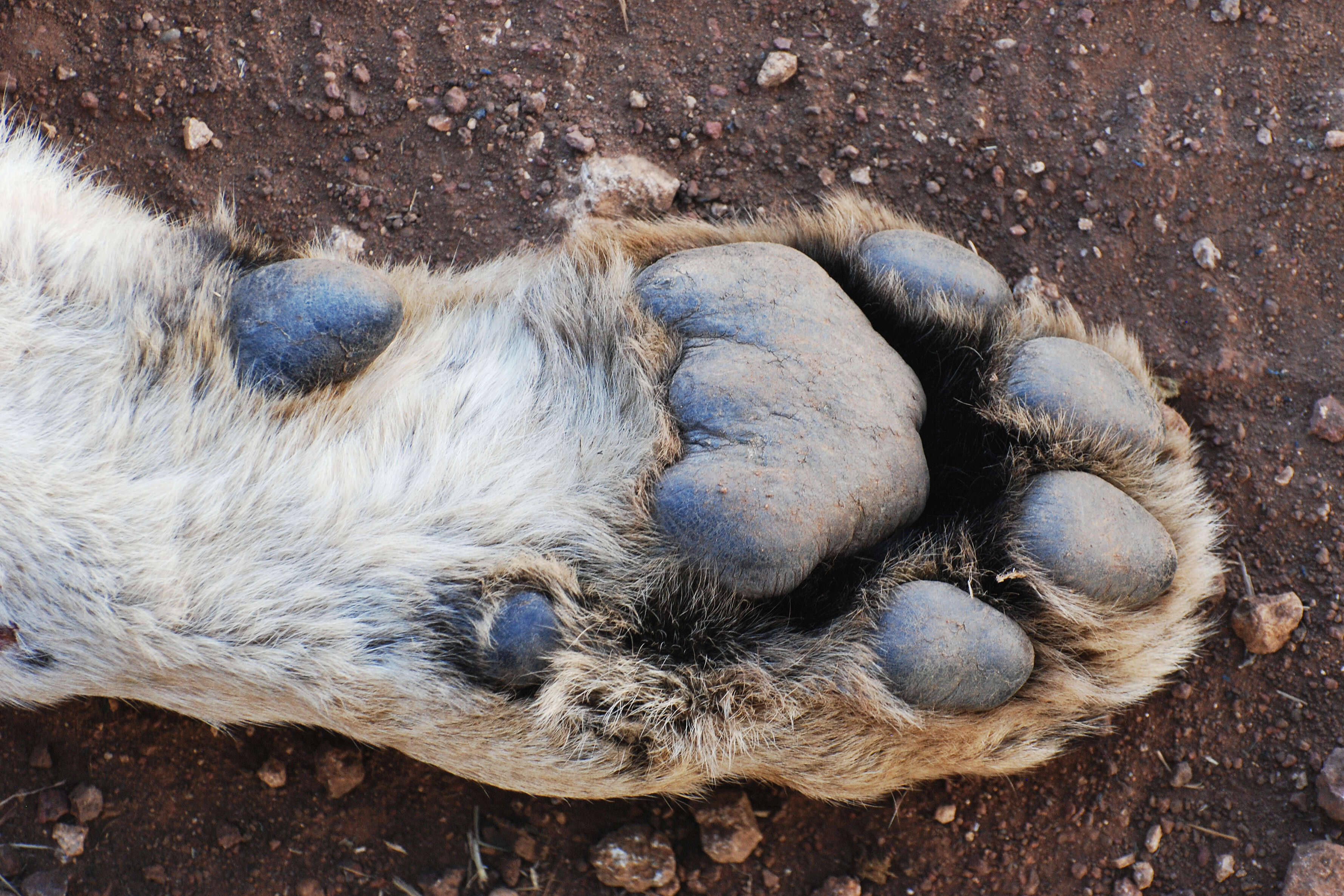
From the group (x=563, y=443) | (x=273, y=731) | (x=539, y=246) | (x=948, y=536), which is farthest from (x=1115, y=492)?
(x=273, y=731)

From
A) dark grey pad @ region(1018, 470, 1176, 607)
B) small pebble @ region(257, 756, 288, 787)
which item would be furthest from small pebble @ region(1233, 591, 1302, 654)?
small pebble @ region(257, 756, 288, 787)

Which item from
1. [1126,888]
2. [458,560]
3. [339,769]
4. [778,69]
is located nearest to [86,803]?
[339,769]

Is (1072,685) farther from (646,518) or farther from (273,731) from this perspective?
(273,731)

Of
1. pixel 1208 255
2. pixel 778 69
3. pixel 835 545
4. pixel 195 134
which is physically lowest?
pixel 835 545

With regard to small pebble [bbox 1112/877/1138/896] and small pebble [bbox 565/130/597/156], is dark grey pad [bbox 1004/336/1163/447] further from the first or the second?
small pebble [bbox 565/130/597/156]

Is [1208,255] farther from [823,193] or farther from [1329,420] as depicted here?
[823,193]

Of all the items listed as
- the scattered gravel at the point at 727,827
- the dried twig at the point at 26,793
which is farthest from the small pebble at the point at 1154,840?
the dried twig at the point at 26,793
